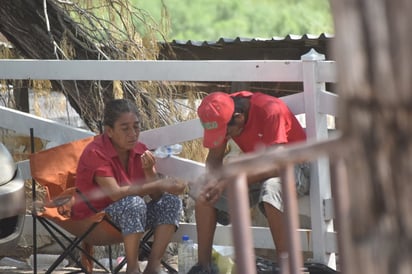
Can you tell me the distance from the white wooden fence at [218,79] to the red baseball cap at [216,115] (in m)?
0.35

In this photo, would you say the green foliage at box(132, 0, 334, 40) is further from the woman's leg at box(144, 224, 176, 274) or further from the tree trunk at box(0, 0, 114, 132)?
the woman's leg at box(144, 224, 176, 274)

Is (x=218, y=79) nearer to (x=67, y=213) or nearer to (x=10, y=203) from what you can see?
(x=67, y=213)

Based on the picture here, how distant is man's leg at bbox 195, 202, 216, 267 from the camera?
6.00 metres

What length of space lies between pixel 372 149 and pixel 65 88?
653cm

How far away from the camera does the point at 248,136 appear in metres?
5.96

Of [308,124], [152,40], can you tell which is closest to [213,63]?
[308,124]

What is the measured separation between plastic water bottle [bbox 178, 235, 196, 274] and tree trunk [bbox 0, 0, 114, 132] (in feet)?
7.00

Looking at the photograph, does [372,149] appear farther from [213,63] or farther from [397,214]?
[213,63]

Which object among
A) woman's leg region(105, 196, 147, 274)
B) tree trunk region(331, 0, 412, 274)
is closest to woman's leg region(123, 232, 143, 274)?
woman's leg region(105, 196, 147, 274)

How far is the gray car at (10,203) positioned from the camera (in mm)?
6164

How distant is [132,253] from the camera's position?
5945mm

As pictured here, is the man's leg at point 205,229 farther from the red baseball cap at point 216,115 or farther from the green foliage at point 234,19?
the green foliage at point 234,19

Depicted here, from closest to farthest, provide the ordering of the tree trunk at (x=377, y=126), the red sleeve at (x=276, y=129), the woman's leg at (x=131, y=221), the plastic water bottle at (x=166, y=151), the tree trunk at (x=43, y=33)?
1. the tree trunk at (x=377, y=126)
2. the red sleeve at (x=276, y=129)
3. the woman's leg at (x=131, y=221)
4. the plastic water bottle at (x=166, y=151)
5. the tree trunk at (x=43, y=33)

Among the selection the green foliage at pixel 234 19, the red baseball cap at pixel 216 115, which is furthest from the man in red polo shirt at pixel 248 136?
the green foliage at pixel 234 19
